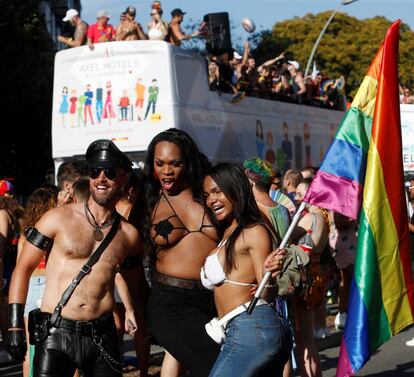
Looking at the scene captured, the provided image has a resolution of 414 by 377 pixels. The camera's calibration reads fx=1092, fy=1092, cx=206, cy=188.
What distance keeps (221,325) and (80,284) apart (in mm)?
814

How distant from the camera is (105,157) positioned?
596cm

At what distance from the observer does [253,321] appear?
536cm

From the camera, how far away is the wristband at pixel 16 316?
19.0ft

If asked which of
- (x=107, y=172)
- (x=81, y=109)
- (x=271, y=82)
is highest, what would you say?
(x=107, y=172)

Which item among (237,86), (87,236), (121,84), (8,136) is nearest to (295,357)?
(87,236)

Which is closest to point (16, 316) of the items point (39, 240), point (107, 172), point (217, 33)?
point (39, 240)

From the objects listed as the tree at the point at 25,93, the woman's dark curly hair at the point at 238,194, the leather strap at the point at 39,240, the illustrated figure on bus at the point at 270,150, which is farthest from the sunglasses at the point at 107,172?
the tree at the point at 25,93

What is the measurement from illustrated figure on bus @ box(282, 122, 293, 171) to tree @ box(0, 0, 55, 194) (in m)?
13.6

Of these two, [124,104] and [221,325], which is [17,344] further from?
[124,104]

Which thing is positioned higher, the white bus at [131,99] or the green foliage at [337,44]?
the white bus at [131,99]

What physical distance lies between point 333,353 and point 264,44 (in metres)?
→ 52.4

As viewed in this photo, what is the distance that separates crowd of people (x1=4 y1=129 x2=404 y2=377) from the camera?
5457 millimetres

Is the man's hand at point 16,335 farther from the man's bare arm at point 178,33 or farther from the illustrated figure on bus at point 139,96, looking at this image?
the man's bare arm at point 178,33

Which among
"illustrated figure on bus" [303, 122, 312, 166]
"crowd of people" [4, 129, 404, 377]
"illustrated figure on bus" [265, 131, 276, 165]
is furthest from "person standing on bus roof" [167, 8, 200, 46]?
"crowd of people" [4, 129, 404, 377]
